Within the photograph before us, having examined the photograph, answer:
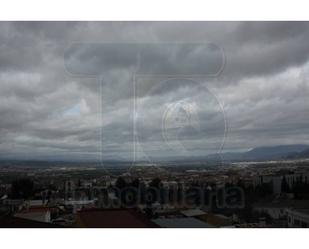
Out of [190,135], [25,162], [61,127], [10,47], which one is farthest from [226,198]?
[10,47]

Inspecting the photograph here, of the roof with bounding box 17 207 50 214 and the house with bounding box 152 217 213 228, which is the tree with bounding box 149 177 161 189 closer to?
the house with bounding box 152 217 213 228

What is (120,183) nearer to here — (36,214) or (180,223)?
(180,223)

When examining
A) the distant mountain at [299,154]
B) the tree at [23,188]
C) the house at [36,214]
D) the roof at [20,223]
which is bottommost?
the roof at [20,223]

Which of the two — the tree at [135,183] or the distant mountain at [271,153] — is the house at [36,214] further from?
the distant mountain at [271,153]

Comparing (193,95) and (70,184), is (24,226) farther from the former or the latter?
(193,95)

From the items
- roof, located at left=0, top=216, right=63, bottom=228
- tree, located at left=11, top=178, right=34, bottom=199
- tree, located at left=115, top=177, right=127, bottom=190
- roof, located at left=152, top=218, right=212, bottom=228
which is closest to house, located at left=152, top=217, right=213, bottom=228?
roof, located at left=152, top=218, right=212, bottom=228

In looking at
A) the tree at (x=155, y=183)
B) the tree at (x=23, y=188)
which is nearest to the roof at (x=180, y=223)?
the tree at (x=155, y=183)

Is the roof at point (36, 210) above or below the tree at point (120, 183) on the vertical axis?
below
